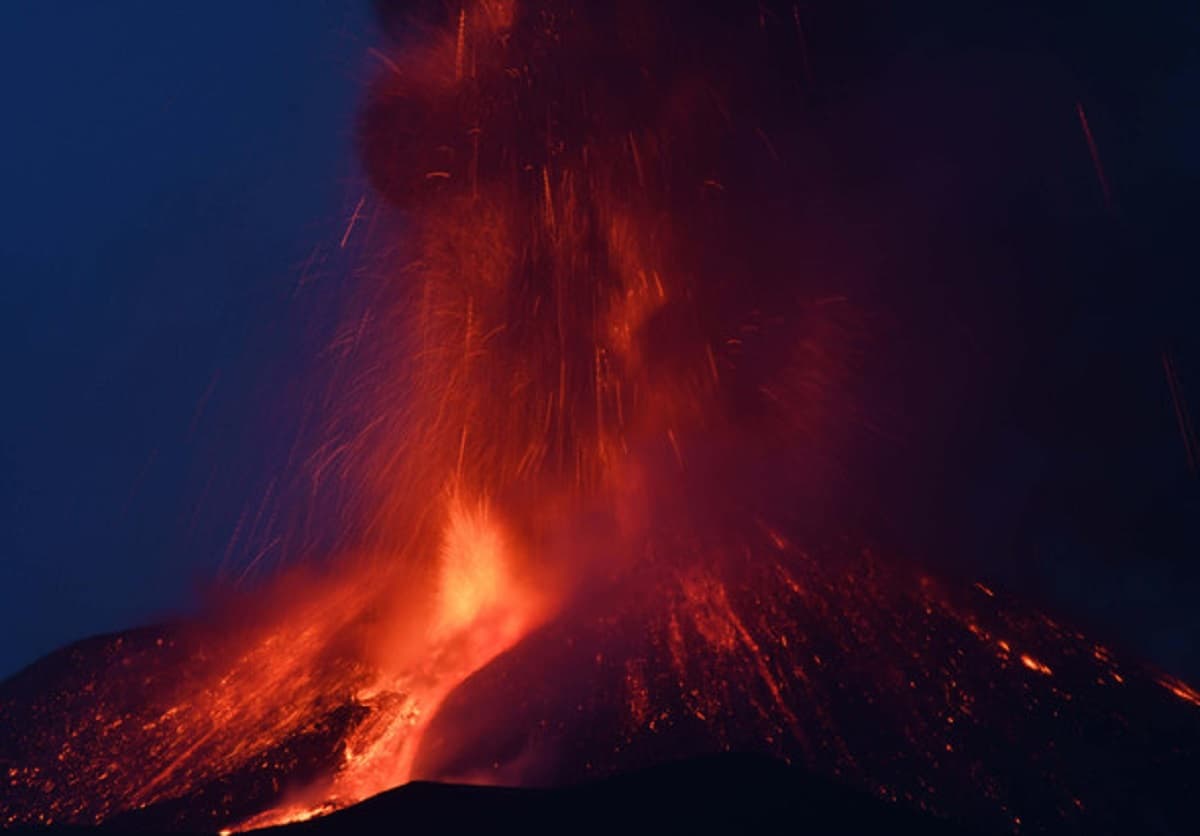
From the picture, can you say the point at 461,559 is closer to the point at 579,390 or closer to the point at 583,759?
the point at 579,390

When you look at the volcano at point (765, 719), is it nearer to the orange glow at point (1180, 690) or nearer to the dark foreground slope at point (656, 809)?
the orange glow at point (1180, 690)

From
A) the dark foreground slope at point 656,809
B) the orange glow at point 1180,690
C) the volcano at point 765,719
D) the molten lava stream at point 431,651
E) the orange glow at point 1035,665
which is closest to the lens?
the dark foreground slope at point 656,809

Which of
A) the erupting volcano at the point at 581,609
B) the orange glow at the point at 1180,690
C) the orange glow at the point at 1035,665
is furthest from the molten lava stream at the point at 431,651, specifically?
the orange glow at the point at 1180,690

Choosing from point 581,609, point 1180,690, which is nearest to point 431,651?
point 581,609

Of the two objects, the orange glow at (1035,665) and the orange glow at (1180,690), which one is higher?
the orange glow at (1035,665)

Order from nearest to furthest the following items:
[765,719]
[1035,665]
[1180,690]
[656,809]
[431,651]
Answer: [656,809], [765,719], [1035,665], [1180,690], [431,651]

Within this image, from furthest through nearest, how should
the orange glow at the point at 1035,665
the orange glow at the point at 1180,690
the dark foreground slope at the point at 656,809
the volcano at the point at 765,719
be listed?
the orange glow at the point at 1180,690 < the orange glow at the point at 1035,665 < the volcano at the point at 765,719 < the dark foreground slope at the point at 656,809

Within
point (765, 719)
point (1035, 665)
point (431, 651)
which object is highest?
point (431, 651)

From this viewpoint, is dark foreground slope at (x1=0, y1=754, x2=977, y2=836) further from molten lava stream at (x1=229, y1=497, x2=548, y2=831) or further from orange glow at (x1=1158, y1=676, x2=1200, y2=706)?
orange glow at (x1=1158, y1=676, x2=1200, y2=706)

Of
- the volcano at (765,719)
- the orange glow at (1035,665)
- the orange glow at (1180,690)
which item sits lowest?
the orange glow at (1180,690)

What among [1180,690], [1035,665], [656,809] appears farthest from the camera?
[1180,690]

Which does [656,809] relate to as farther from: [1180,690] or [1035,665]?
[1180,690]

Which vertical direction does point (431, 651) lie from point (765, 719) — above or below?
above

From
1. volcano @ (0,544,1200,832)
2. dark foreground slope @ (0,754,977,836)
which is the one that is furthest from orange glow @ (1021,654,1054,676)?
dark foreground slope @ (0,754,977,836)
